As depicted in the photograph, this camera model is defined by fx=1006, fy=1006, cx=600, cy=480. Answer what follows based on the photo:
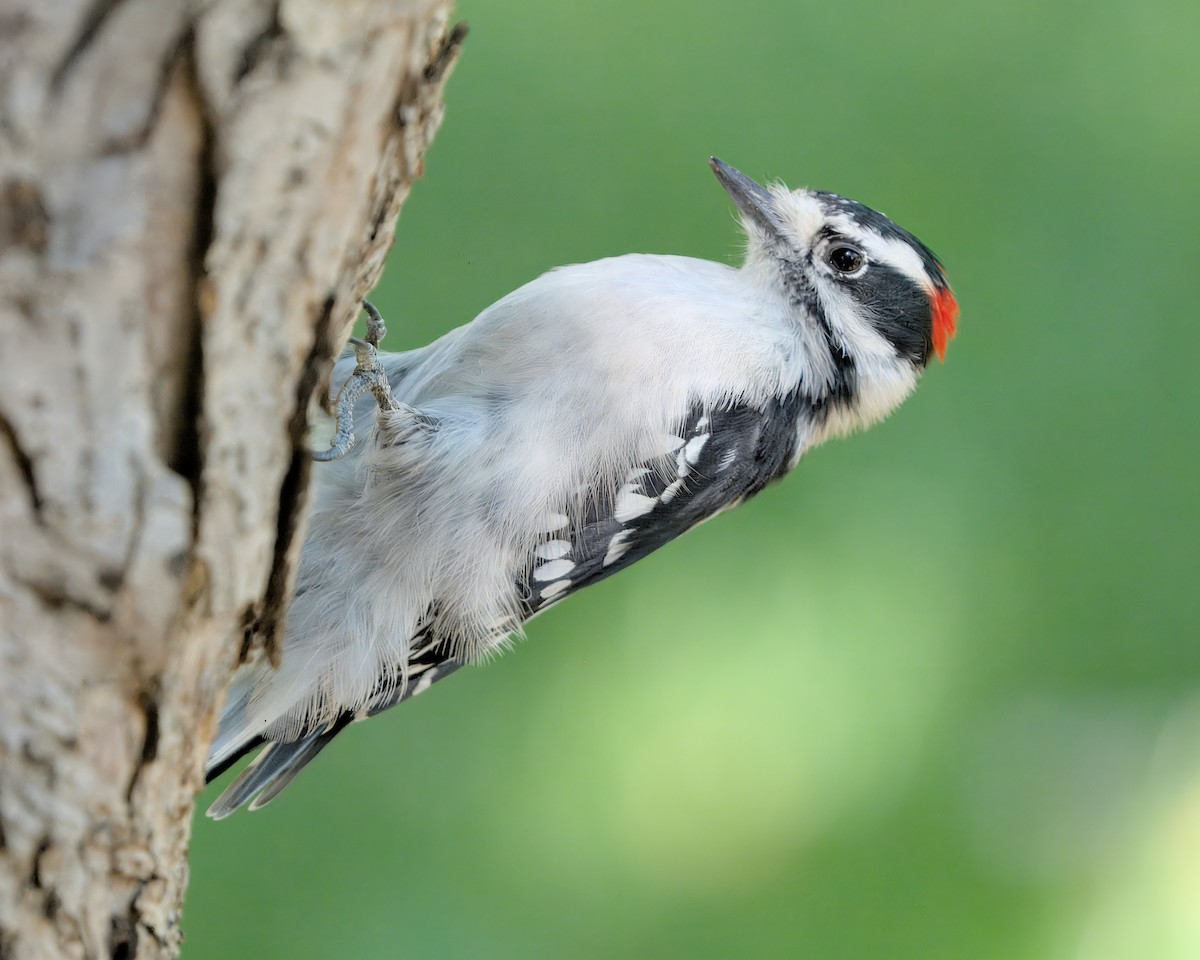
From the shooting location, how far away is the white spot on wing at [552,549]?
1413mm

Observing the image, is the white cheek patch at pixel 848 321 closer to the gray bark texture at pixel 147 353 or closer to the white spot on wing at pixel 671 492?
the white spot on wing at pixel 671 492

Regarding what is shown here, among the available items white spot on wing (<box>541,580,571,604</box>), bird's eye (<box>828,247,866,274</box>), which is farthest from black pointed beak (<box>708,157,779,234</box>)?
white spot on wing (<box>541,580,571,604</box>)

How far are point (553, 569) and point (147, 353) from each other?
84 cm

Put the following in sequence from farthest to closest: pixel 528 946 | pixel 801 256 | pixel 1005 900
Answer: pixel 1005 900 → pixel 528 946 → pixel 801 256

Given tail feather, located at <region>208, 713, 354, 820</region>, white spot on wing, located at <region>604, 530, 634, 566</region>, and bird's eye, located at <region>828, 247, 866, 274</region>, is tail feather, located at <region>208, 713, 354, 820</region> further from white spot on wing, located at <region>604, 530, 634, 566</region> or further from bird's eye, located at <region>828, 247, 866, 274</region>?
bird's eye, located at <region>828, 247, 866, 274</region>

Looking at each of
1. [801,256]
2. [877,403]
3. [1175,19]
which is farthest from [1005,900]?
[1175,19]

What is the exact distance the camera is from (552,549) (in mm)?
1422

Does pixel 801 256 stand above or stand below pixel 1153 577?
above

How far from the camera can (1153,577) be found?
108 inches

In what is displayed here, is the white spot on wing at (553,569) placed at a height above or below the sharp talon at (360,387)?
below

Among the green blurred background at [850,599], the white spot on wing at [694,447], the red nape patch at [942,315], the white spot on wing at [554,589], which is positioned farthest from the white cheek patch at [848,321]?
the green blurred background at [850,599]

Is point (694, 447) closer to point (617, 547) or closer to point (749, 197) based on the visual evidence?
point (617, 547)

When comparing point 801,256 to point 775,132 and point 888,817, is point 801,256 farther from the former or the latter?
point 888,817

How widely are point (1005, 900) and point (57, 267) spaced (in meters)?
2.66
